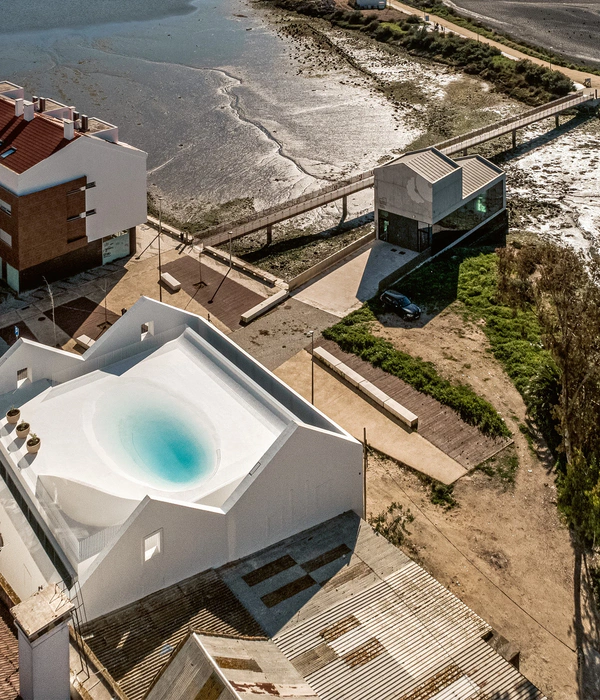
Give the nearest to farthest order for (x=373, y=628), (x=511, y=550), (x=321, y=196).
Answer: (x=373, y=628) → (x=511, y=550) → (x=321, y=196)

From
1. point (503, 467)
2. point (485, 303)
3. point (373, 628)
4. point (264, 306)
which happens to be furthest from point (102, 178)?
point (373, 628)

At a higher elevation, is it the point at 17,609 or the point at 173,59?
the point at 17,609

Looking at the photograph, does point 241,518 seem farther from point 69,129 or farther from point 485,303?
point 69,129

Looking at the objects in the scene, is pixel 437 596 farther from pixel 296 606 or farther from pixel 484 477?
pixel 484 477

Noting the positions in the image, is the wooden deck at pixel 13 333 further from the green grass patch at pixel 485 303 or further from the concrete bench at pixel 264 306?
the green grass patch at pixel 485 303

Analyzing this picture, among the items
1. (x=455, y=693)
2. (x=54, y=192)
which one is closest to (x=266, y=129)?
(x=54, y=192)

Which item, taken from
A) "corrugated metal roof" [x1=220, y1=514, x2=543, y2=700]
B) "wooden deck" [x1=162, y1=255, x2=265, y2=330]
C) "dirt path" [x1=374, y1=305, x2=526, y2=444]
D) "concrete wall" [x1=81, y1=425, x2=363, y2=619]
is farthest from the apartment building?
"corrugated metal roof" [x1=220, y1=514, x2=543, y2=700]

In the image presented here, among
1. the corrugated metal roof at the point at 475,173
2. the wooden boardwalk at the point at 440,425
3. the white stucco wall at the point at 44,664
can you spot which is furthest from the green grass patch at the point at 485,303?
the white stucco wall at the point at 44,664
